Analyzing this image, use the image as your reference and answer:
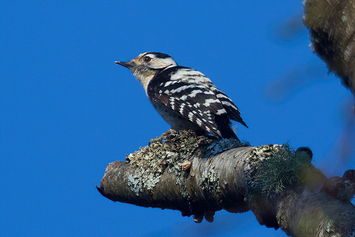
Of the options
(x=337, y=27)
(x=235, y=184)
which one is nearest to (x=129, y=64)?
(x=235, y=184)

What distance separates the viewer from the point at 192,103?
522 centimetres

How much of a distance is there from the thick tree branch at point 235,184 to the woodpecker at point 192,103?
1.54 feet

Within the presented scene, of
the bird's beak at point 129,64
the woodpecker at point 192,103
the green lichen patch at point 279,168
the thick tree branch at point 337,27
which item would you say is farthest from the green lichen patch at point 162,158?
the bird's beak at point 129,64

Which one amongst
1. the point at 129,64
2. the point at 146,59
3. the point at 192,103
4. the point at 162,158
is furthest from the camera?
the point at 129,64

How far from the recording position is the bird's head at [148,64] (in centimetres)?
743

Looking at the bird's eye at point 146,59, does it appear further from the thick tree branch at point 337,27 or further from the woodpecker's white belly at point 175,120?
the thick tree branch at point 337,27

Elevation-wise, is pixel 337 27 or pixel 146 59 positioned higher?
pixel 146 59

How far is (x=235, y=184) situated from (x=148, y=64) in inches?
186

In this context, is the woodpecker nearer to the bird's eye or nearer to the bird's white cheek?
the bird's white cheek

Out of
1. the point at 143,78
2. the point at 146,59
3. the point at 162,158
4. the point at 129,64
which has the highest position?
the point at 129,64

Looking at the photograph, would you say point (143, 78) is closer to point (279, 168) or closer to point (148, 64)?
point (148, 64)

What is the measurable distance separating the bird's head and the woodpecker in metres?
1.01

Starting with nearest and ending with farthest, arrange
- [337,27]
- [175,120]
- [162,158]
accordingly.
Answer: [337,27] → [162,158] → [175,120]

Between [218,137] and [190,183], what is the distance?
0.82 m
